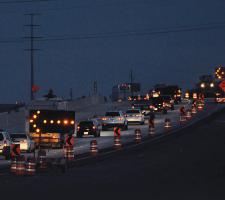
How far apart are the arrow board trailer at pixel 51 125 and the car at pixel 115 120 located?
19.6 meters

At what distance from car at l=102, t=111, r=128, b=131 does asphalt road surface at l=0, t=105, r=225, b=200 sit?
20618 millimetres

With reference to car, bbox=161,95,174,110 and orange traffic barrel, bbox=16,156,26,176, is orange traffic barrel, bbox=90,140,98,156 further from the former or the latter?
car, bbox=161,95,174,110

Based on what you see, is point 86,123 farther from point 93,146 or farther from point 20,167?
point 20,167

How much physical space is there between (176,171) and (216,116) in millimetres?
51874

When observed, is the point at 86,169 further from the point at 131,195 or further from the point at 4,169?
the point at 131,195

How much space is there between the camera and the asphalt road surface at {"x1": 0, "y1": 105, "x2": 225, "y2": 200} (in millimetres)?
26391

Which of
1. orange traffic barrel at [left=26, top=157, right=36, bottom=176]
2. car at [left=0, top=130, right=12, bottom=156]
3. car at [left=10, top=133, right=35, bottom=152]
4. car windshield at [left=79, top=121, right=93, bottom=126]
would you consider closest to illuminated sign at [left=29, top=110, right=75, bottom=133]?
car at [left=10, top=133, right=35, bottom=152]

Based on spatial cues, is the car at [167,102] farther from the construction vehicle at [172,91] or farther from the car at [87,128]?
the car at [87,128]

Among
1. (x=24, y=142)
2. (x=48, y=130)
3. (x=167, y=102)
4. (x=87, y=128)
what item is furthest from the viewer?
(x=167, y=102)

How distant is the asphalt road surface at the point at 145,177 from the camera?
86.6 feet

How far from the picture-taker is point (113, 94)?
7475 inches

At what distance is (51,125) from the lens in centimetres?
5166

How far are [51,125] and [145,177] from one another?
62.1 feet

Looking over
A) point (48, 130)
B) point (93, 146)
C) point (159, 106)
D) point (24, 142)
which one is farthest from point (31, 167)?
point (159, 106)
